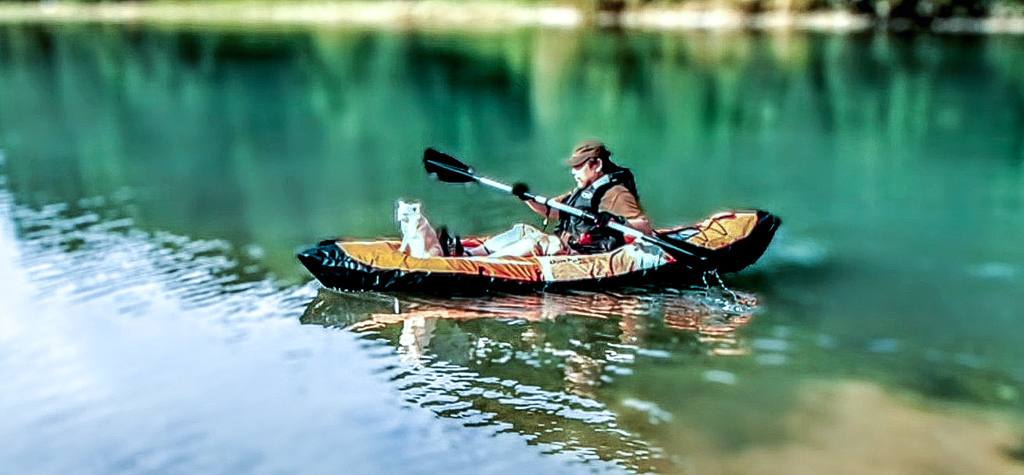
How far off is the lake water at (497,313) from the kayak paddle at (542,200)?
0.57 metres

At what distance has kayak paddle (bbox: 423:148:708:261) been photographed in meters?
11.7

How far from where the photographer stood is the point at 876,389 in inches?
376

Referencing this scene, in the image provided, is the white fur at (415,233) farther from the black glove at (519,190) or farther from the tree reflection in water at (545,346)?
the black glove at (519,190)

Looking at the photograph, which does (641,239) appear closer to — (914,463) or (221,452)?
(914,463)

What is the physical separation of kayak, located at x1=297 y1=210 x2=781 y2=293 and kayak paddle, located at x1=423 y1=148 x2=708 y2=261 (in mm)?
26

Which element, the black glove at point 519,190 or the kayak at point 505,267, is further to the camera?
the black glove at point 519,190

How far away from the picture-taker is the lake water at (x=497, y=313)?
28.1 feet

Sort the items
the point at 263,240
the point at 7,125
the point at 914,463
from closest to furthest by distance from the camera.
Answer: the point at 914,463 < the point at 263,240 < the point at 7,125

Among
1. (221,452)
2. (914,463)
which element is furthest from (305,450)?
(914,463)

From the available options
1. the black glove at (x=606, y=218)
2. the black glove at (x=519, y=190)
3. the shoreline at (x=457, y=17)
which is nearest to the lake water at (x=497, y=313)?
the black glove at (x=606, y=218)

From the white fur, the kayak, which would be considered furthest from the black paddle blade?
the kayak

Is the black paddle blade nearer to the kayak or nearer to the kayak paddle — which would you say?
the kayak paddle

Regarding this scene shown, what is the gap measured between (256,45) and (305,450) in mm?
46917

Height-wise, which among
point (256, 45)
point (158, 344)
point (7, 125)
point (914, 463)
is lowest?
point (914, 463)
